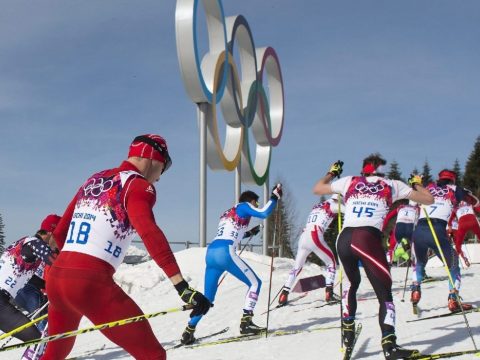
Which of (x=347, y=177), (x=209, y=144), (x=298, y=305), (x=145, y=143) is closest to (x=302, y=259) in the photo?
(x=298, y=305)

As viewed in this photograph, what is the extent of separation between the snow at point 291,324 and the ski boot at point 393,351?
580mm

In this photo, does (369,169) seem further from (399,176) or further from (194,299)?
(399,176)

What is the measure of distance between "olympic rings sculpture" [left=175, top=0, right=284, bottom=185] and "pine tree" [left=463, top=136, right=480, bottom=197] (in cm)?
3334

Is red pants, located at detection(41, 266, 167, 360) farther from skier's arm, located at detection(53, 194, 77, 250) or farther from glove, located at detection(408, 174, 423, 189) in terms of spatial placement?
glove, located at detection(408, 174, 423, 189)

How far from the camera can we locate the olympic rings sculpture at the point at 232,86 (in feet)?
58.3

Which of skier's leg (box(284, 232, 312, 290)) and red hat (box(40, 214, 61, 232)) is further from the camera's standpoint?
skier's leg (box(284, 232, 312, 290))

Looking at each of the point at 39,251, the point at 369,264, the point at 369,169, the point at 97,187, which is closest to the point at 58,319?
the point at 97,187

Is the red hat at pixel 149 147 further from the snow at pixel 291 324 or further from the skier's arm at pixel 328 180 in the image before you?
the snow at pixel 291 324

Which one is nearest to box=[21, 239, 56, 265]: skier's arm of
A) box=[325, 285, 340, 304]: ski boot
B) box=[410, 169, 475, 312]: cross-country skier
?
box=[410, 169, 475, 312]: cross-country skier

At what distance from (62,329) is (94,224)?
664 mm

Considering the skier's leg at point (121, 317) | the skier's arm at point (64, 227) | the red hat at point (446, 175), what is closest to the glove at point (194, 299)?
the skier's leg at point (121, 317)

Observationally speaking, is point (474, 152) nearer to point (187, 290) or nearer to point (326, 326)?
point (326, 326)

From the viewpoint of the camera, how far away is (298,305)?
992 cm

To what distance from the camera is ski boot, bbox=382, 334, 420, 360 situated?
16.3 ft
